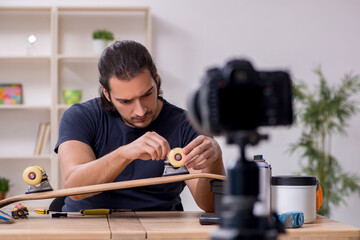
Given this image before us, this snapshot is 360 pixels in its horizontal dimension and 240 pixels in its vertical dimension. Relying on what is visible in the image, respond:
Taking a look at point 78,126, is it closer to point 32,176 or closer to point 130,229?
point 32,176

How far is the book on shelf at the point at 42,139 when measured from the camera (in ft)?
13.0

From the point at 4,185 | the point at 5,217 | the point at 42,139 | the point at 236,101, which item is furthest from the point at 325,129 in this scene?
the point at 236,101

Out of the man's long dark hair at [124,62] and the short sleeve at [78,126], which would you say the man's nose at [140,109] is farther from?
the short sleeve at [78,126]

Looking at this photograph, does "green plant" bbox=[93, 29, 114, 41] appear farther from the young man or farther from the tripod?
the tripod

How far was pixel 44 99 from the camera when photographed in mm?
4109

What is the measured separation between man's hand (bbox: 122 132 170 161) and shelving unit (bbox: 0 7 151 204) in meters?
2.60

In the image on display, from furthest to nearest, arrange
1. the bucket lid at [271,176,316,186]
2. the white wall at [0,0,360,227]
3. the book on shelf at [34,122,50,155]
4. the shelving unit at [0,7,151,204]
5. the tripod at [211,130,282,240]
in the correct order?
1. the white wall at [0,0,360,227]
2. the shelving unit at [0,7,151,204]
3. the book on shelf at [34,122,50,155]
4. the bucket lid at [271,176,316,186]
5. the tripod at [211,130,282,240]

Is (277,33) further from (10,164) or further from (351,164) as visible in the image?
(10,164)

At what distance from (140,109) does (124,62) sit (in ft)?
0.58

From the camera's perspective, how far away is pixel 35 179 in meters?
1.50

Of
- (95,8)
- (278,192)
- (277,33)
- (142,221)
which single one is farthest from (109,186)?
(277,33)

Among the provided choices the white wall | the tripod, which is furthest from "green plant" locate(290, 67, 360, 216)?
the tripod

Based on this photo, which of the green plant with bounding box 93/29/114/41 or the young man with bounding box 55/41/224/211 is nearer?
the young man with bounding box 55/41/224/211

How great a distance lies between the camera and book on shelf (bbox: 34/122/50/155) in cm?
396
